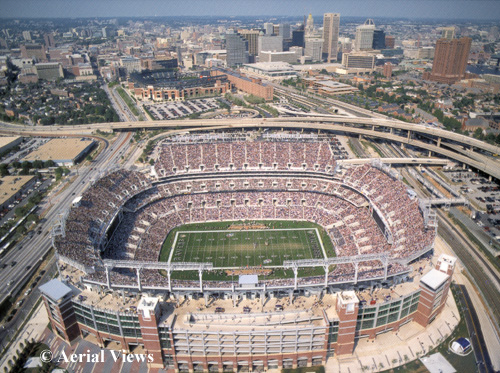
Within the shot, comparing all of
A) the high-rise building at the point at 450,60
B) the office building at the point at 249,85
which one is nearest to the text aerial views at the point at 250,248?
the office building at the point at 249,85

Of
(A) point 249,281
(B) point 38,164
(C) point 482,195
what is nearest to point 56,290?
(A) point 249,281

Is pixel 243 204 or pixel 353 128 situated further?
pixel 353 128

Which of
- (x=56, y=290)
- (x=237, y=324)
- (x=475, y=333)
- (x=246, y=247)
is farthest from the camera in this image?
(x=246, y=247)

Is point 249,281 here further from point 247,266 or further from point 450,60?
point 450,60

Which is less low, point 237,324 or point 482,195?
point 237,324

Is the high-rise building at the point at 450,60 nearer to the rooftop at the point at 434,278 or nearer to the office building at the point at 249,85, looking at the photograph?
the office building at the point at 249,85

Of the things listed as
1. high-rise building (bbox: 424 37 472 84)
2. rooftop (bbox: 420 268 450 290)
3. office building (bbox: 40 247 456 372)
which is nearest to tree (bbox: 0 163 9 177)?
office building (bbox: 40 247 456 372)
